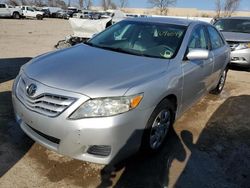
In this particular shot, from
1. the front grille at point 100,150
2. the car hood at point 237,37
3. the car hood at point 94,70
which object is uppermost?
the car hood at point 94,70

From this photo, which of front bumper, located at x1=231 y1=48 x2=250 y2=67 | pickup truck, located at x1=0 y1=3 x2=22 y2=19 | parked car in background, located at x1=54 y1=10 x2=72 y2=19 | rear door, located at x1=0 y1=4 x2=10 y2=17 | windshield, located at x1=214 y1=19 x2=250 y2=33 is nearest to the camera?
front bumper, located at x1=231 y1=48 x2=250 y2=67

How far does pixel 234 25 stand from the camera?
396 inches

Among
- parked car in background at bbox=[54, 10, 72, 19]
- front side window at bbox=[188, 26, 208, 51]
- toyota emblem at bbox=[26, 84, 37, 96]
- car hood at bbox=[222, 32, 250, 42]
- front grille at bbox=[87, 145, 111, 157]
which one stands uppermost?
front side window at bbox=[188, 26, 208, 51]

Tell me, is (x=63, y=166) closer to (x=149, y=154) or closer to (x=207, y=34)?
(x=149, y=154)

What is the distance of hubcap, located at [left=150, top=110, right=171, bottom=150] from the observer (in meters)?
3.38

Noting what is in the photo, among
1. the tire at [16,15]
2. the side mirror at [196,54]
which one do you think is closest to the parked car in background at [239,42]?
the side mirror at [196,54]

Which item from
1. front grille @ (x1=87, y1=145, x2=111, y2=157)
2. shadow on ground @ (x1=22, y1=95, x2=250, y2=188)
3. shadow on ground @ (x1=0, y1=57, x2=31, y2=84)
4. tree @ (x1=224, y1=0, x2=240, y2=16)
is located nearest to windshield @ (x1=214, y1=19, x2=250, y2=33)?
shadow on ground @ (x1=22, y1=95, x2=250, y2=188)

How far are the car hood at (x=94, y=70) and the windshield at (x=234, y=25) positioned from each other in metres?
7.22

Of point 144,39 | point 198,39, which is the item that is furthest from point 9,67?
point 198,39

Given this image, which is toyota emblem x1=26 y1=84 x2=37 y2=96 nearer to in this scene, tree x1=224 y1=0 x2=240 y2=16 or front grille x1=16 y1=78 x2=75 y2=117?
front grille x1=16 y1=78 x2=75 y2=117

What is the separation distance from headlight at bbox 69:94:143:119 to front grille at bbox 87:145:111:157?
0.33 m

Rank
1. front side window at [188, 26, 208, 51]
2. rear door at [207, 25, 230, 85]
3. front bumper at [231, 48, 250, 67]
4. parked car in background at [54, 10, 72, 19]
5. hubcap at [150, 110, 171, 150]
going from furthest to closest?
parked car in background at [54, 10, 72, 19] → front bumper at [231, 48, 250, 67] → rear door at [207, 25, 230, 85] → front side window at [188, 26, 208, 51] → hubcap at [150, 110, 171, 150]

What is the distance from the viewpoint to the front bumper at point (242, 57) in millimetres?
8516

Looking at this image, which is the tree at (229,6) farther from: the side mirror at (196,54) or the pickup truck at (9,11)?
the side mirror at (196,54)
